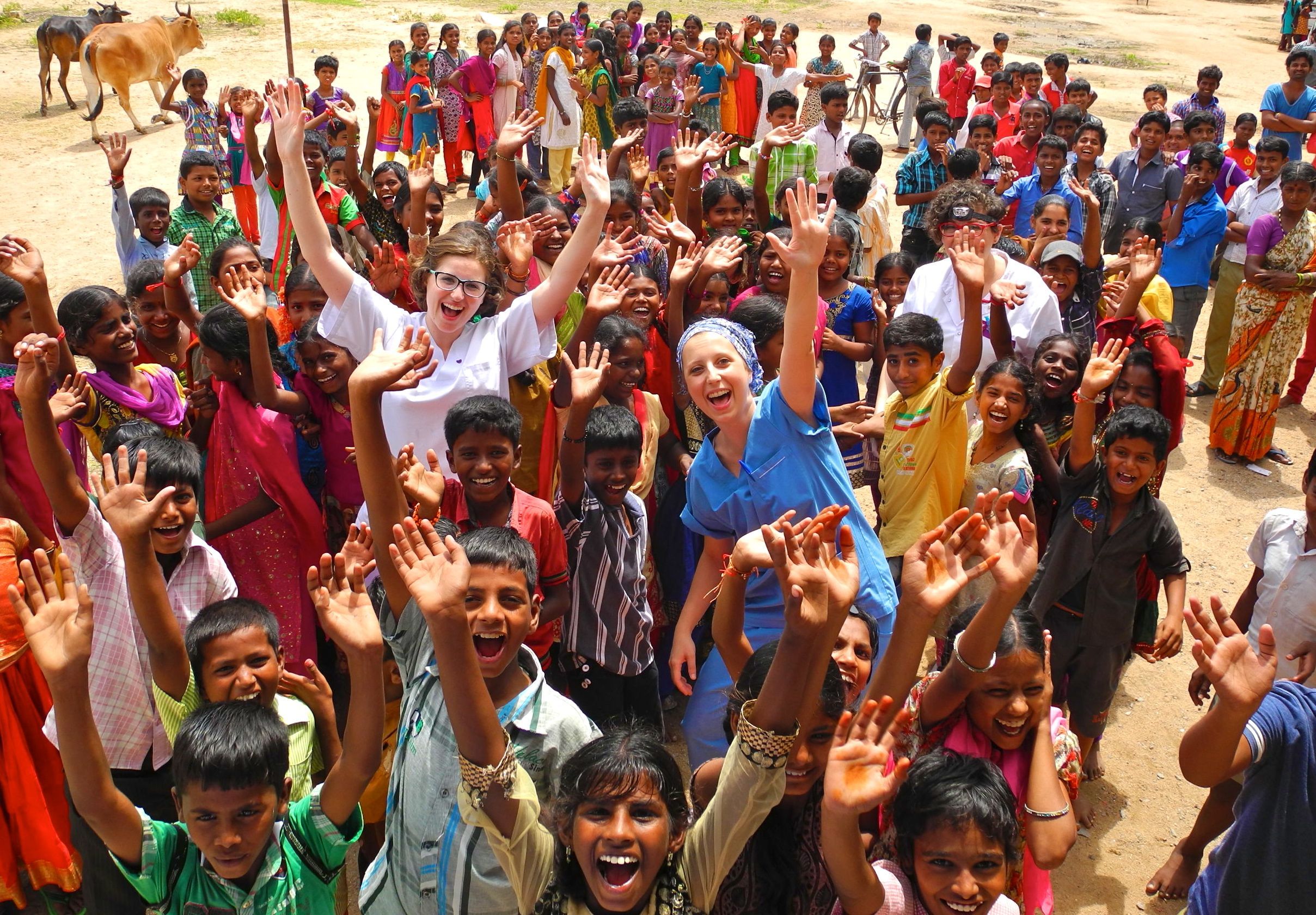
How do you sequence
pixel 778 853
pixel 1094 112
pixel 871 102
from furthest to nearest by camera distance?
pixel 1094 112 < pixel 871 102 < pixel 778 853

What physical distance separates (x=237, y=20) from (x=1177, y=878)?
75.7 ft

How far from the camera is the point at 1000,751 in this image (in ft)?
8.12

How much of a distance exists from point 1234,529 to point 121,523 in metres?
5.61

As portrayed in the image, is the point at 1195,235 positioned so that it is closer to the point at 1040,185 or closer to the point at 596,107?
the point at 1040,185

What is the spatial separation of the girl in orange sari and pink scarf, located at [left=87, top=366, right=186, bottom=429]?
594cm

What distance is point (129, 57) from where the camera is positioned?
15.2 m

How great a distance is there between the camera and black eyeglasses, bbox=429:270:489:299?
327cm

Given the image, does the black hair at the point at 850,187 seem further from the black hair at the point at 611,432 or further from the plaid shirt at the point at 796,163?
the black hair at the point at 611,432

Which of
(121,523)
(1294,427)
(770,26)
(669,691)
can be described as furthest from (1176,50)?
(121,523)

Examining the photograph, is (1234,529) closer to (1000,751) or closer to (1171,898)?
(1171,898)

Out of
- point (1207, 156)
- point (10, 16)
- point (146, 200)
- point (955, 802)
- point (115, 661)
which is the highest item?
point (10, 16)

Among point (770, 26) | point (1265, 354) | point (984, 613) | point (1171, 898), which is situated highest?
point (770, 26)

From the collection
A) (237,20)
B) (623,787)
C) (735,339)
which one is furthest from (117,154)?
(237,20)

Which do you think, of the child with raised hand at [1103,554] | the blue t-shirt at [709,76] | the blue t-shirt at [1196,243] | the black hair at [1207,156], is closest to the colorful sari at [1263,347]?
the blue t-shirt at [1196,243]
